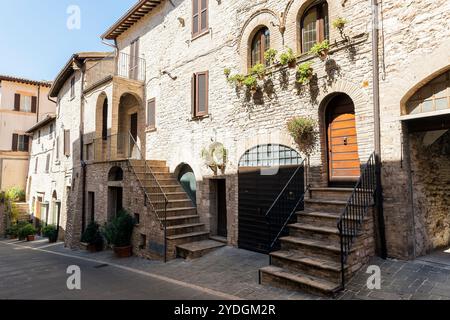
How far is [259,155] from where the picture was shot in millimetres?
8859

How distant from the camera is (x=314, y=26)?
7.83 m

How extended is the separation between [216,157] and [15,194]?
2487 centimetres

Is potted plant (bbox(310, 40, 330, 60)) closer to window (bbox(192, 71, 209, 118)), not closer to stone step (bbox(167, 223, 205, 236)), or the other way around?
window (bbox(192, 71, 209, 118))

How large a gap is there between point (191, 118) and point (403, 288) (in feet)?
28.3

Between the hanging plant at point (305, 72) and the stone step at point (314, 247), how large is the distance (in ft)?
13.3

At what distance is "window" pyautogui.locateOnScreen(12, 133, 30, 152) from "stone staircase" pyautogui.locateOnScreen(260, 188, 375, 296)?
3089cm

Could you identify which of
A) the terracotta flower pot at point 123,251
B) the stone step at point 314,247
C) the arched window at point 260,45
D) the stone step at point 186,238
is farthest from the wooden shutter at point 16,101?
the stone step at point 314,247

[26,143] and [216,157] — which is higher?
[26,143]

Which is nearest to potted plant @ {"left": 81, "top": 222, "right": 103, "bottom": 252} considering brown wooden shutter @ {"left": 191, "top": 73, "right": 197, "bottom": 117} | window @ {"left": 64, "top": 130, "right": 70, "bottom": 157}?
brown wooden shutter @ {"left": 191, "top": 73, "right": 197, "bottom": 117}

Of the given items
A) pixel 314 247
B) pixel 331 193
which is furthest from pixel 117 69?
pixel 314 247

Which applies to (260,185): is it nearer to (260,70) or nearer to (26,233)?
(260,70)

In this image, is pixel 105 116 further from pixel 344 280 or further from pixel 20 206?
pixel 20 206

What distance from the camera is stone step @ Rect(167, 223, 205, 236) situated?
9.45m

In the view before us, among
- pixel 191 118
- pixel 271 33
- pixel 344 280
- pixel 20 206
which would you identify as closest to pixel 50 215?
pixel 20 206
